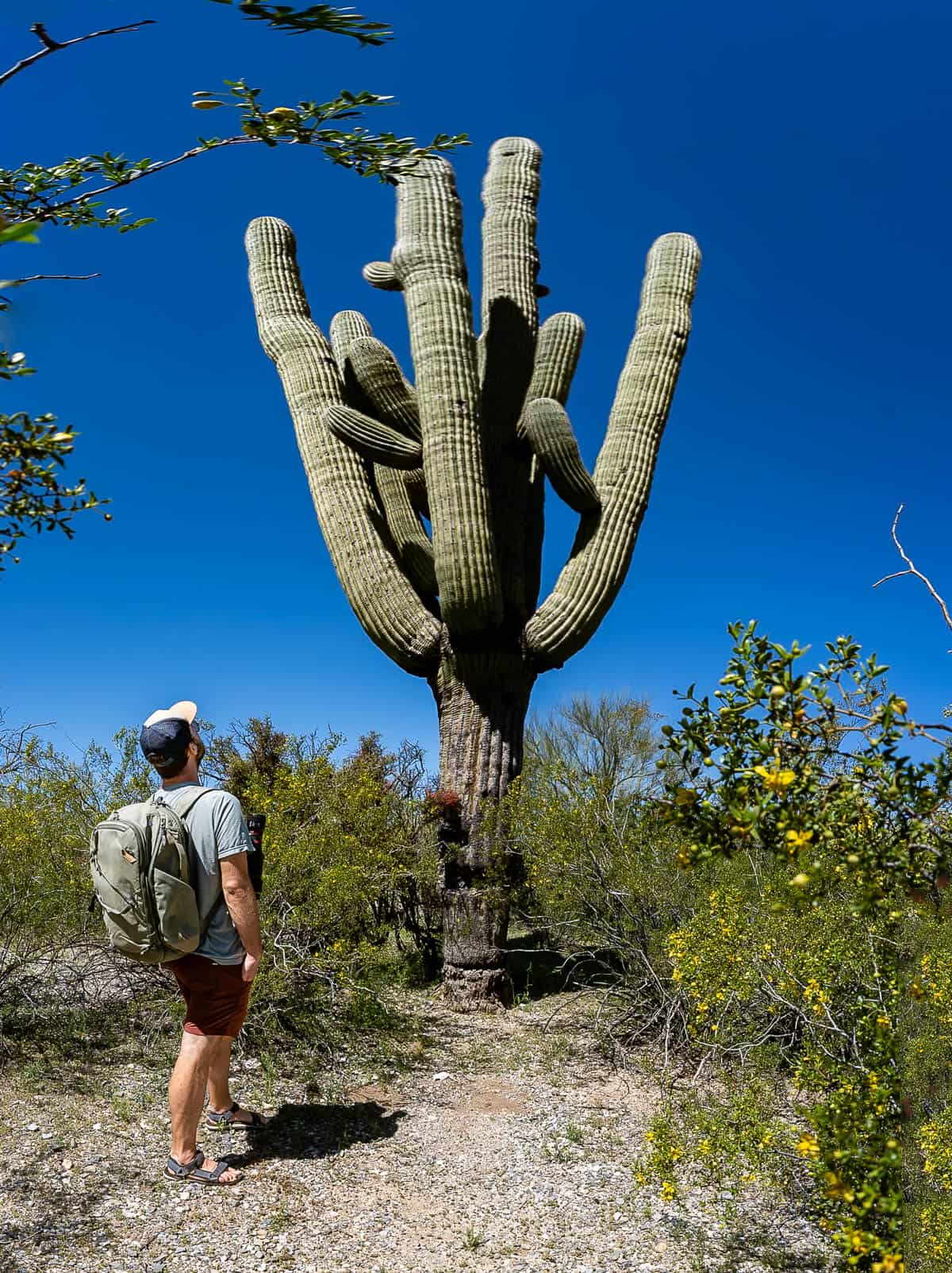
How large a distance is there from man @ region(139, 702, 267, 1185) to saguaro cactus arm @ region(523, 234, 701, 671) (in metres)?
3.78

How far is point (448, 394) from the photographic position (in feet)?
21.9

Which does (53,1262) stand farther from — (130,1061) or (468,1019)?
(468,1019)

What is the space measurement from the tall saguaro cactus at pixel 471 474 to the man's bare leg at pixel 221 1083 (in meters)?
2.63

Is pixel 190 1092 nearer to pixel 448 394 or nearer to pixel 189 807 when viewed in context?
pixel 189 807

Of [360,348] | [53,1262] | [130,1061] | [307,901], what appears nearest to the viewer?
[53,1262]

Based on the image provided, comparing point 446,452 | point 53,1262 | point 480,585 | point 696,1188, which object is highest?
point 446,452

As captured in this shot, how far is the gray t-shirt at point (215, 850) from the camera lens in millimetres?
3367

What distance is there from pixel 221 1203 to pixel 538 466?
596 cm

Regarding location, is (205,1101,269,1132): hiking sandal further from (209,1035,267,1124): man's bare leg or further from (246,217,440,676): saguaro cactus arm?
(246,217,440,676): saguaro cactus arm

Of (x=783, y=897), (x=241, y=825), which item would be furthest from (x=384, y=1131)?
(x=783, y=897)

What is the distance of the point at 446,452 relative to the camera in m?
6.56

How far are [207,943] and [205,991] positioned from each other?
189mm

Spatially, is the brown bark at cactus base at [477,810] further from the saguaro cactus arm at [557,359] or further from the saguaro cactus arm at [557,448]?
the saguaro cactus arm at [557,359]

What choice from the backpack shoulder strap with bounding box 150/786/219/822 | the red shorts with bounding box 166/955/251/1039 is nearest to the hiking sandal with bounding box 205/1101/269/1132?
the red shorts with bounding box 166/955/251/1039
